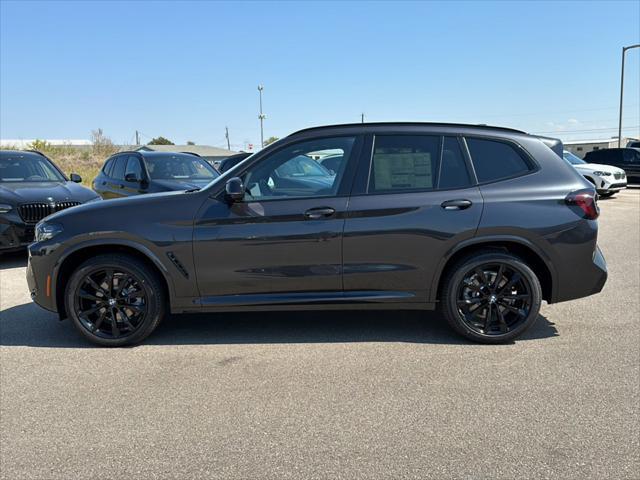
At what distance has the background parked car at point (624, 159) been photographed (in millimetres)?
20875

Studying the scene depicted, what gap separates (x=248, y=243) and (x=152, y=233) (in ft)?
2.66

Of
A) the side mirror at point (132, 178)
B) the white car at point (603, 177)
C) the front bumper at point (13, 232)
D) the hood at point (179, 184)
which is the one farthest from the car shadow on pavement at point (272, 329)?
the white car at point (603, 177)

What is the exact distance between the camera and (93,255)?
14.3 feet

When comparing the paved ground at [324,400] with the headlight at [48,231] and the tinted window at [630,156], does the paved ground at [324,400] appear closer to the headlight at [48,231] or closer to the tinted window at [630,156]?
the headlight at [48,231]

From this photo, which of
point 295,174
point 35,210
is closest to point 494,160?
point 295,174

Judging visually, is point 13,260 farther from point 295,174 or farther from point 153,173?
point 295,174

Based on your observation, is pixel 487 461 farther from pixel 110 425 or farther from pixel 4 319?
pixel 4 319

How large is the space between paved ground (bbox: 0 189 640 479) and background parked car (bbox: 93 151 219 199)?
4.37 meters

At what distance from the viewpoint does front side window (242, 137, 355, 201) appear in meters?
4.21

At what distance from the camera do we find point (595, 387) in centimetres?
344

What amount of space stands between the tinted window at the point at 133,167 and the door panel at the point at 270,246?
568 cm

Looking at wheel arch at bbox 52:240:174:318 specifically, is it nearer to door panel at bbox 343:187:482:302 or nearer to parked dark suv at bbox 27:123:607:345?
parked dark suv at bbox 27:123:607:345

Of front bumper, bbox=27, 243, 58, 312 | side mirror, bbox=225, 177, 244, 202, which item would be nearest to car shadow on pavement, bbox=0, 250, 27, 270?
front bumper, bbox=27, 243, 58, 312

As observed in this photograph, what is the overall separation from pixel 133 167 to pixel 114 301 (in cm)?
603
